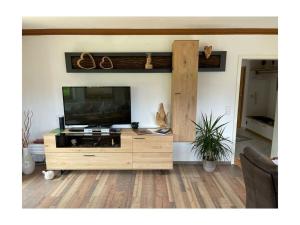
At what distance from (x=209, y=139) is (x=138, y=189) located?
1.28 meters

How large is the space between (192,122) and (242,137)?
2742mm

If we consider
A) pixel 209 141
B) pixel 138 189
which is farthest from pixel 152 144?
pixel 209 141

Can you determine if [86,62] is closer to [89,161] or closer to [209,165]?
[89,161]

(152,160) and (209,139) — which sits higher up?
(209,139)

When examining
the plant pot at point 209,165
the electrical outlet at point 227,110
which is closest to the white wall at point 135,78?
the electrical outlet at point 227,110

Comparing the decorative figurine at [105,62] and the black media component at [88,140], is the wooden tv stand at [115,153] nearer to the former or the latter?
the black media component at [88,140]

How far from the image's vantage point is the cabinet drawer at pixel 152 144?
273 centimetres

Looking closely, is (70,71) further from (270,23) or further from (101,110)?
(270,23)

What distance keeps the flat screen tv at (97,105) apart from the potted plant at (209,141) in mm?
1163

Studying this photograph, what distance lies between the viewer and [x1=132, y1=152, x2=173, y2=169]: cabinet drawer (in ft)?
9.07

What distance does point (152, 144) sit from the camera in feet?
8.99
